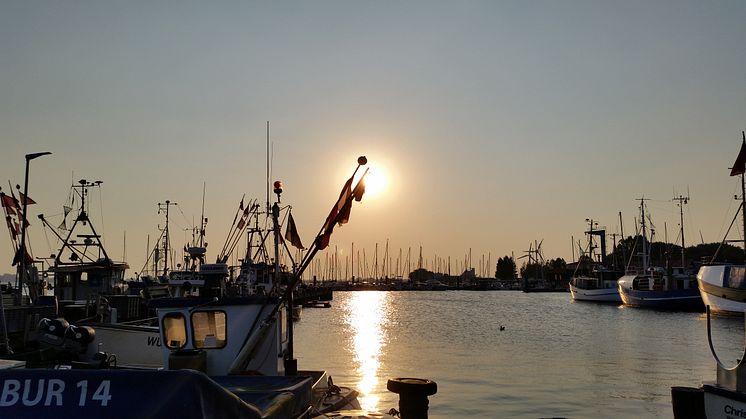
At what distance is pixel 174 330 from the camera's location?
16156 millimetres

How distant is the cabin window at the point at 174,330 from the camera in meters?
16.1

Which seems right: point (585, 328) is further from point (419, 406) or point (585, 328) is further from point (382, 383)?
point (419, 406)

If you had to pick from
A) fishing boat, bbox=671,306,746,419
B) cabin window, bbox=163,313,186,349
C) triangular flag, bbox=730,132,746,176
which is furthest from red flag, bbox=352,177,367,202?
triangular flag, bbox=730,132,746,176

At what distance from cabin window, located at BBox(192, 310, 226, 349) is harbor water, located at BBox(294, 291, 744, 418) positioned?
12.4 meters

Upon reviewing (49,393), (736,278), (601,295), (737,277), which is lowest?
(601,295)

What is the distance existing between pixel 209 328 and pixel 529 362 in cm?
3150

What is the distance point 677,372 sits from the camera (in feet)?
127

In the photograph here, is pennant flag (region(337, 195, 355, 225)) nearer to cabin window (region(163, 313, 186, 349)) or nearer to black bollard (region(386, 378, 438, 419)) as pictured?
black bollard (region(386, 378, 438, 419))

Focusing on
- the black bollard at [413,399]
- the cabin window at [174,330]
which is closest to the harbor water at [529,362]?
the black bollard at [413,399]

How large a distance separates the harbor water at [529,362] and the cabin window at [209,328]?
12385 mm

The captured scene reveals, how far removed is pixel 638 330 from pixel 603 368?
31.9 meters

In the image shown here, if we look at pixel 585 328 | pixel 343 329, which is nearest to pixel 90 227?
pixel 343 329

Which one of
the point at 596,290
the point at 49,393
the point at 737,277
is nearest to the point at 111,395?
the point at 49,393

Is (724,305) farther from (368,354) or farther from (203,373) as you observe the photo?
(203,373)
